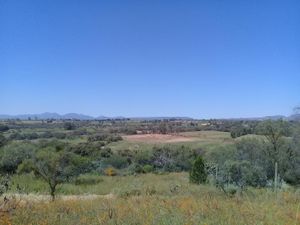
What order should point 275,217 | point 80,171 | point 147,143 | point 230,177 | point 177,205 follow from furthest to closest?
point 147,143 < point 80,171 < point 230,177 < point 177,205 < point 275,217

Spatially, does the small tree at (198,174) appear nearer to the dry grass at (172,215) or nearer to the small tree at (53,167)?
the small tree at (53,167)

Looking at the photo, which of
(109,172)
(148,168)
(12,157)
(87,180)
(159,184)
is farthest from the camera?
(148,168)

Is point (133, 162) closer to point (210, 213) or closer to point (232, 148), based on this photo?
point (232, 148)

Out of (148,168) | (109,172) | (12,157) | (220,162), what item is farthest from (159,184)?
(12,157)

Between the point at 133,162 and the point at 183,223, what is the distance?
43230mm

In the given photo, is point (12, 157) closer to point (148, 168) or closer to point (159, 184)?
point (148, 168)

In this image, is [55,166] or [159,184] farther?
[159,184]

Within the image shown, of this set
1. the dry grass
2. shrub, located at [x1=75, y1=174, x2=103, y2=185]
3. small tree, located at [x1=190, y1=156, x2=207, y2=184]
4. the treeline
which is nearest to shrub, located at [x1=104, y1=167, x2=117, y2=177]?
the treeline

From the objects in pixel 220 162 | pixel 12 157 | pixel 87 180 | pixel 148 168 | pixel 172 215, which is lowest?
pixel 148 168

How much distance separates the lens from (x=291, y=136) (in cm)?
3431

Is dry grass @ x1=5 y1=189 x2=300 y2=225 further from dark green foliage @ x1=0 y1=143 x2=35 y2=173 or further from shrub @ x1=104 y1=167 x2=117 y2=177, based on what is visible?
dark green foliage @ x1=0 y1=143 x2=35 y2=173

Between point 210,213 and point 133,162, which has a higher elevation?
point 210,213

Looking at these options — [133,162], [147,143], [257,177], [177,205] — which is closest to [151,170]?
[133,162]

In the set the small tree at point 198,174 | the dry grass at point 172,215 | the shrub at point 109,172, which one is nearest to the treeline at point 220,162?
the shrub at point 109,172
